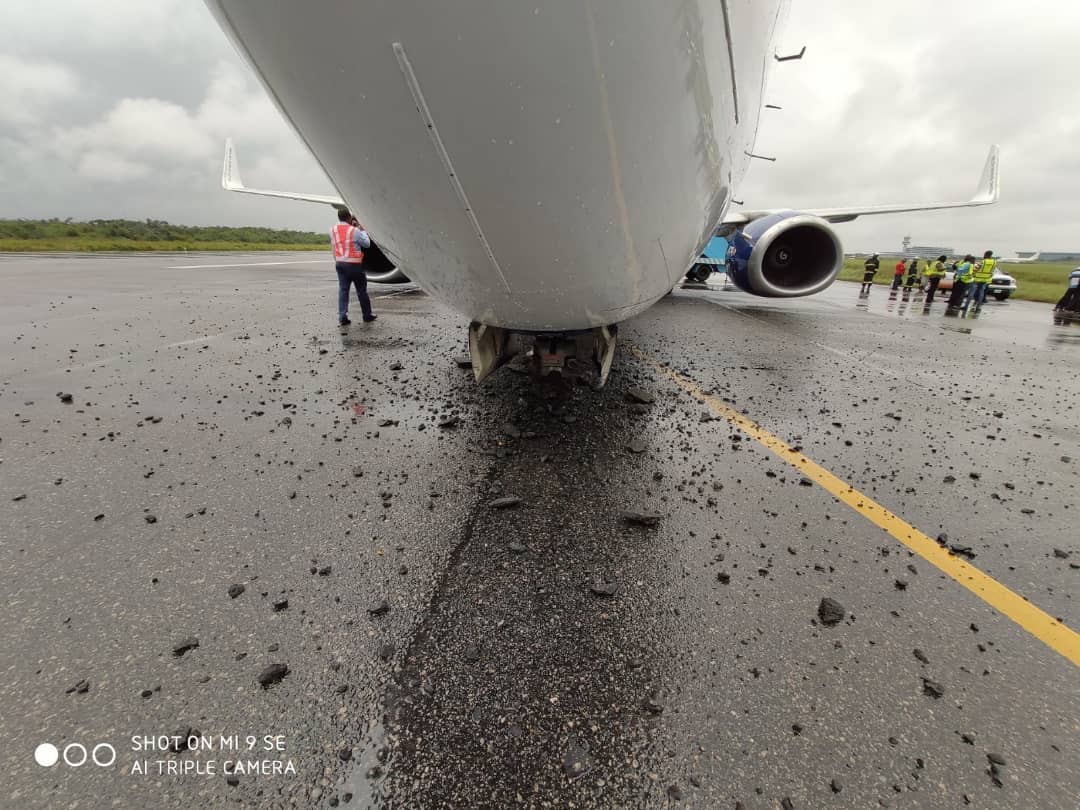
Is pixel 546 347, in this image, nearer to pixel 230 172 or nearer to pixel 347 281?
pixel 347 281

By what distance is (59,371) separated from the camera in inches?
171

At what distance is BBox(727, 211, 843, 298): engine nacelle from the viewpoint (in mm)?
7461

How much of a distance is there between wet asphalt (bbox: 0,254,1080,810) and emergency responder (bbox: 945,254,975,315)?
35.1ft

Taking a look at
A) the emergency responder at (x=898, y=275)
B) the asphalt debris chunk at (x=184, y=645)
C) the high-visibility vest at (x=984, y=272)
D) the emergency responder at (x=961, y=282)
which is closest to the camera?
the asphalt debris chunk at (x=184, y=645)

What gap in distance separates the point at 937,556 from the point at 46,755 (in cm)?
300

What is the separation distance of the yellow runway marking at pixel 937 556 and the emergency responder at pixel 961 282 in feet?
39.6

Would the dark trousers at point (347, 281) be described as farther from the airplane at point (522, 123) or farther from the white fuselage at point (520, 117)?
the white fuselage at point (520, 117)

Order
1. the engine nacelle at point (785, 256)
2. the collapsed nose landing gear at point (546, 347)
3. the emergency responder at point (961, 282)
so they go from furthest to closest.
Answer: the emergency responder at point (961, 282) → the engine nacelle at point (785, 256) → the collapsed nose landing gear at point (546, 347)

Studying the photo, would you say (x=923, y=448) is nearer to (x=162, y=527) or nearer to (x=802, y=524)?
(x=802, y=524)

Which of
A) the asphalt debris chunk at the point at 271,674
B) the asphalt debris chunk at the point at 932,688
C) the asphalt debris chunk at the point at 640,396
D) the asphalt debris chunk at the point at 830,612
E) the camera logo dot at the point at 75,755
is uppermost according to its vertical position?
the asphalt debris chunk at the point at 640,396

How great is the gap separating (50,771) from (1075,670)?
9.17 feet

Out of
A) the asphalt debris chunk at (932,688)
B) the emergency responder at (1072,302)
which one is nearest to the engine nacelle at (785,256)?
the asphalt debris chunk at (932,688)

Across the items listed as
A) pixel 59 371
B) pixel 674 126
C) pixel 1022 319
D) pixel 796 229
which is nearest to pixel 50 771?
pixel 674 126

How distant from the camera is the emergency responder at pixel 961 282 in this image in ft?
38.3
